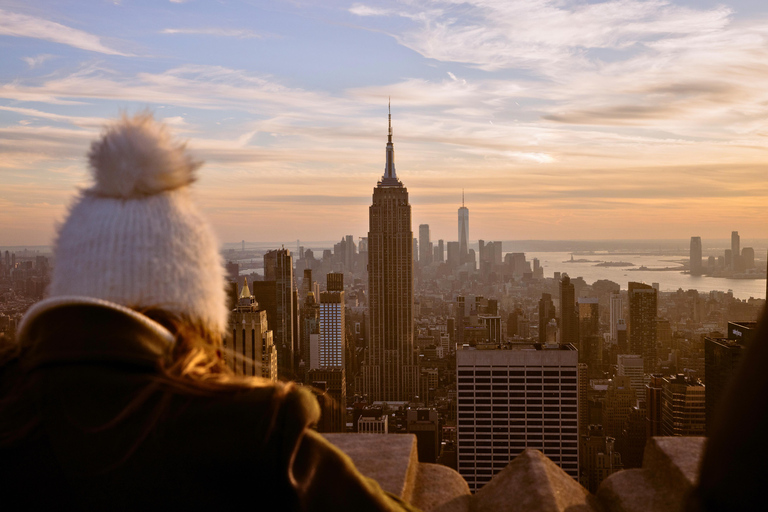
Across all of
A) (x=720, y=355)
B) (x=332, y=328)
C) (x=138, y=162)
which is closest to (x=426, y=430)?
(x=332, y=328)

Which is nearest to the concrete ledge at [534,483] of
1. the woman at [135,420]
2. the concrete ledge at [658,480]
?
the concrete ledge at [658,480]

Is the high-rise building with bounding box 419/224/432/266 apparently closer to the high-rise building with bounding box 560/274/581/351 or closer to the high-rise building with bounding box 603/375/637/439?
the high-rise building with bounding box 560/274/581/351

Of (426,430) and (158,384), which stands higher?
(158,384)

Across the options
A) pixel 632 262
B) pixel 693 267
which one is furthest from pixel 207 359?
pixel 632 262

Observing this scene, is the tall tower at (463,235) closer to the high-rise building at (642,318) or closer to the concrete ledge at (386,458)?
the high-rise building at (642,318)

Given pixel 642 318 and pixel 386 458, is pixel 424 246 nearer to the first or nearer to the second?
pixel 642 318

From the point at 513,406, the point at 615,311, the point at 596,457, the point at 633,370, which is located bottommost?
the point at 596,457
